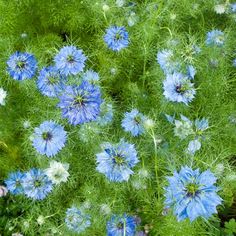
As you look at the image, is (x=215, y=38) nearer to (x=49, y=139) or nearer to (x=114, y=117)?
(x=114, y=117)

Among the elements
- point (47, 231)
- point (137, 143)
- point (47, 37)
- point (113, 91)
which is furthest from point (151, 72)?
point (47, 231)

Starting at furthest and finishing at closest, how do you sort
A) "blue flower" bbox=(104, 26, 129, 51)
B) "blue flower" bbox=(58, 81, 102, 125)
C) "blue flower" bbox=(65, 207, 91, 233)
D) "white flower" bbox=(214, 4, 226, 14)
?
"white flower" bbox=(214, 4, 226, 14) → "blue flower" bbox=(104, 26, 129, 51) → "blue flower" bbox=(65, 207, 91, 233) → "blue flower" bbox=(58, 81, 102, 125)

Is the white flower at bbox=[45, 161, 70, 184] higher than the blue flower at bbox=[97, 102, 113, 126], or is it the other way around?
the blue flower at bbox=[97, 102, 113, 126]

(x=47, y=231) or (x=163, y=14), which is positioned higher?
(x=163, y=14)

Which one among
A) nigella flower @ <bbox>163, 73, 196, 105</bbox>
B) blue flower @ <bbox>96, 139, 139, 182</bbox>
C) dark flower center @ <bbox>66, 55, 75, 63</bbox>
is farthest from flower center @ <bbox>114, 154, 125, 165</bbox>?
dark flower center @ <bbox>66, 55, 75, 63</bbox>

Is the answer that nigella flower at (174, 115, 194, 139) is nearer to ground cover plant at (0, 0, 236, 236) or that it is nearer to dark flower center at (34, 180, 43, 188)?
ground cover plant at (0, 0, 236, 236)

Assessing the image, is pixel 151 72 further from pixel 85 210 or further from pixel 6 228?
pixel 6 228

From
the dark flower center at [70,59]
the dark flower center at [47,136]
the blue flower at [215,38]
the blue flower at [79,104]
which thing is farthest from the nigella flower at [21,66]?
the blue flower at [215,38]
